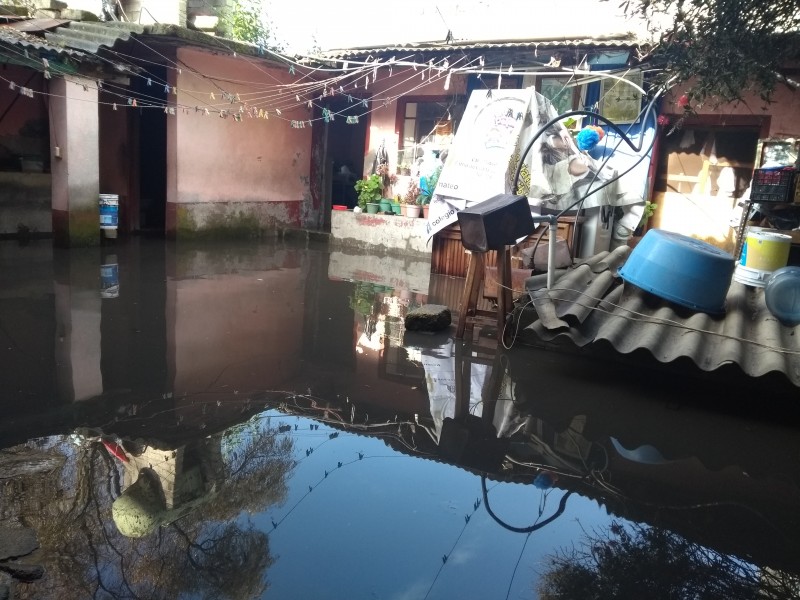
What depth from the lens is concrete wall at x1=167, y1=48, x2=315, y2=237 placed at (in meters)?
13.5

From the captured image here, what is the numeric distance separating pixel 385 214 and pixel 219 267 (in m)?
3.99

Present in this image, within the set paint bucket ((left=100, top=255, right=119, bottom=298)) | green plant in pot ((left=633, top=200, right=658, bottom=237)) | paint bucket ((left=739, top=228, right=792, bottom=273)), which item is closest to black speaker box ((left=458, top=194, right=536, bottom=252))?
paint bucket ((left=739, top=228, right=792, bottom=273))

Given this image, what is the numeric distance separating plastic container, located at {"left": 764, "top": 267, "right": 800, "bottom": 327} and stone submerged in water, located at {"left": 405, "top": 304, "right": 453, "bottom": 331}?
10.7 feet

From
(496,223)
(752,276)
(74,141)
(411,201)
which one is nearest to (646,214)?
(411,201)

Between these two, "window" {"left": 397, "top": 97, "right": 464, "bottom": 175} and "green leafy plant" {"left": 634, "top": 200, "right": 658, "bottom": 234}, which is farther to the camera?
"window" {"left": 397, "top": 97, "right": 464, "bottom": 175}

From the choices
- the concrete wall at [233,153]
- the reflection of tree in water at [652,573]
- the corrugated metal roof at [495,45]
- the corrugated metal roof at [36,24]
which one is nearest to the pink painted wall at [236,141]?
the concrete wall at [233,153]

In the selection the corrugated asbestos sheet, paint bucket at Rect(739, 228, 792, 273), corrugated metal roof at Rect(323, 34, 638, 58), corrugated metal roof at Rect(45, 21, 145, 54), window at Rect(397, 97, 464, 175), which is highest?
corrugated metal roof at Rect(323, 34, 638, 58)

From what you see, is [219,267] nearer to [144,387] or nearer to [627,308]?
[144,387]

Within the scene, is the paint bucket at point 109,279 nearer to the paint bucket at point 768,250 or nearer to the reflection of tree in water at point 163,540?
the reflection of tree in water at point 163,540

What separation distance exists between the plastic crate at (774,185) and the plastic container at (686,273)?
2341 mm

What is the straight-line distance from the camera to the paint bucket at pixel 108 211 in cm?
1226

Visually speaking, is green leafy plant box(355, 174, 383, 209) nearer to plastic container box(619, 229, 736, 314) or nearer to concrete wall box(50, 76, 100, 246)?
concrete wall box(50, 76, 100, 246)

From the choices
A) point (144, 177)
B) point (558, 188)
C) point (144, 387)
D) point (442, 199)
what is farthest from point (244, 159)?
point (144, 387)

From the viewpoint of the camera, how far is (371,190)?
44.7 ft
